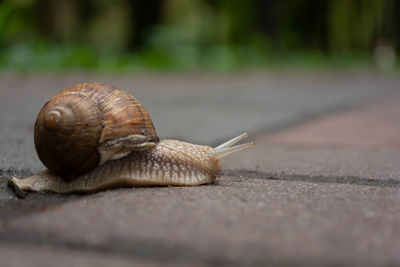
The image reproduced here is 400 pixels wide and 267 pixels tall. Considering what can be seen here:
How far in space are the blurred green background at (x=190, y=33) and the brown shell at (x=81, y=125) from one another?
198 inches

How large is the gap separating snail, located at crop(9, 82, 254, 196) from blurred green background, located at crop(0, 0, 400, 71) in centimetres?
503

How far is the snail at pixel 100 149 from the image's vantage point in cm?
170

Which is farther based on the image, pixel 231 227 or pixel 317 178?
pixel 317 178

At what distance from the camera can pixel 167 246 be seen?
41.7 inches

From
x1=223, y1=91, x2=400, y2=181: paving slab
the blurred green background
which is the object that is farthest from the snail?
the blurred green background

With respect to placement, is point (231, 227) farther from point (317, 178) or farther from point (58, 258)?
point (317, 178)

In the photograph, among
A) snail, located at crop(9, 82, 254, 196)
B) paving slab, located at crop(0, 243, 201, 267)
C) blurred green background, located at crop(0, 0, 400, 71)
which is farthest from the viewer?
blurred green background, located at crop(0, 0, 400, 71)

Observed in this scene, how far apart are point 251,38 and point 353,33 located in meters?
6.41

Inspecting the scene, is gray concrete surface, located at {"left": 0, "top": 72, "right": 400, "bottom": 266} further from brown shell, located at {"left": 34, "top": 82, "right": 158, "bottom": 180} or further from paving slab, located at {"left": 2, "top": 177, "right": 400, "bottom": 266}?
brown shell, located at {"left": 34, "top": 82, "right": 158, "bottom": 180}

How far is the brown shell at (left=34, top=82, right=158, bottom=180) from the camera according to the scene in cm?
171

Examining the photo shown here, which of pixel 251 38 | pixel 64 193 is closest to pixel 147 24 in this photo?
pixel 251 38

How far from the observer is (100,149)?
1771 mm

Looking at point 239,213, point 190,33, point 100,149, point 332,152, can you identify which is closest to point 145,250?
point 239,213

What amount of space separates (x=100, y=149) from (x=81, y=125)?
0.10m
